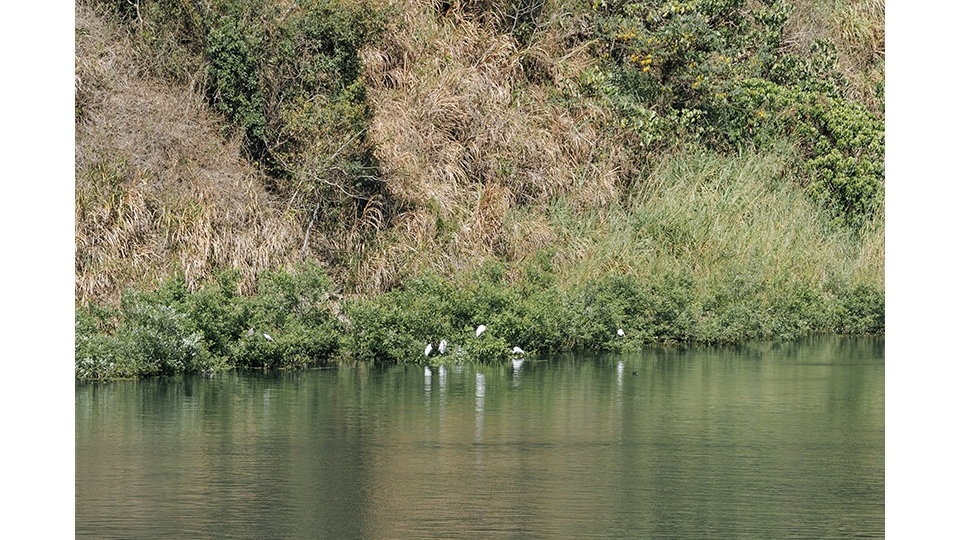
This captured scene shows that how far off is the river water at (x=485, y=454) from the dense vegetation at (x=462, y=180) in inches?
54.6

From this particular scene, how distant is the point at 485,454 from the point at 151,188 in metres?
10.1

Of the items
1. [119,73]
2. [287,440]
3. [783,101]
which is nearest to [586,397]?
[287,440]

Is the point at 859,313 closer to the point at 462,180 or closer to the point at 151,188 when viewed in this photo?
the point at 462,180

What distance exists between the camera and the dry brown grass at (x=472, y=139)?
73.7 ft

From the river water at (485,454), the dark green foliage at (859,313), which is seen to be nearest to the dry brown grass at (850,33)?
the dark green foliage at (859,313)

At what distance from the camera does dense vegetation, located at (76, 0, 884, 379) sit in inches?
709

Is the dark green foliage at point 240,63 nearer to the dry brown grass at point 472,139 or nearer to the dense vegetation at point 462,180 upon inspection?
the dense vegetation at point 462,180

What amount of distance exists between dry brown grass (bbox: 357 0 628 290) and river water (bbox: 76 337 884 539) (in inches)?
222

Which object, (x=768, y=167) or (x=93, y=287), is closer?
(x=93, y=287)
